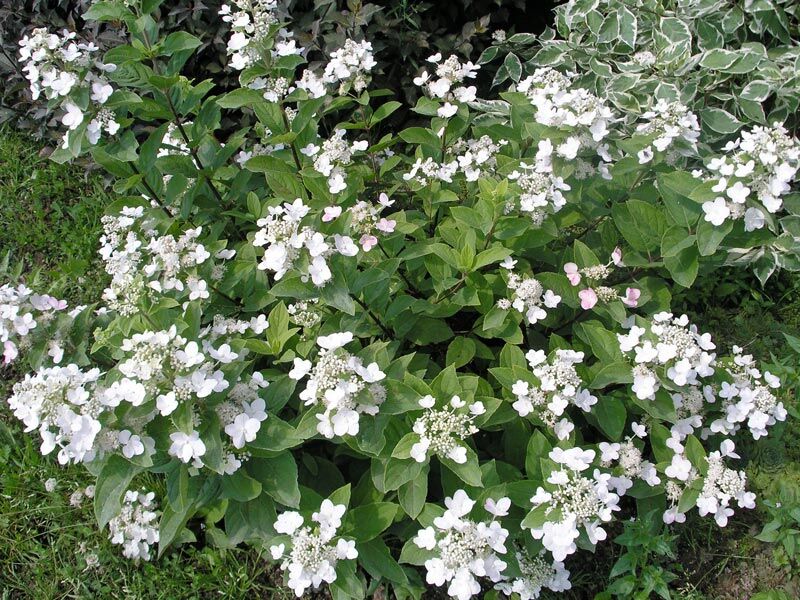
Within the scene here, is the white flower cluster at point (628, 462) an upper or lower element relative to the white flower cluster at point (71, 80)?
lower

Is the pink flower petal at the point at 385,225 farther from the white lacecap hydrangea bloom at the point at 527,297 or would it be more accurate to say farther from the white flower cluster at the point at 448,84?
the white flower cluster at the point at 448,84

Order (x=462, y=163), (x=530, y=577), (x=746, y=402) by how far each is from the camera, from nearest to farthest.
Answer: (x=530, y=577) → (x=746, y=402) → (x=462, y=163)

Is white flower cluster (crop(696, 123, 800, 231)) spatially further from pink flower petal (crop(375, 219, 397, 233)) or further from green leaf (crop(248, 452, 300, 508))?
green leaf (crop(248, 452, 300, 508))

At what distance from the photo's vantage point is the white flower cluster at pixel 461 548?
A: 1994 millimetres

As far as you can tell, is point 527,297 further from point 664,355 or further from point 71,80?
point 71,80

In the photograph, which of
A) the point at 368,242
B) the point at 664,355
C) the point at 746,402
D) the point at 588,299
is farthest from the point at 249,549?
the point at 746,402

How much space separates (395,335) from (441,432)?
675 mm

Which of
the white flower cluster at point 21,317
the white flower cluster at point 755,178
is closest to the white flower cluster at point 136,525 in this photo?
the white flower cluster at point 21,317

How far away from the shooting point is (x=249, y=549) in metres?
2.93

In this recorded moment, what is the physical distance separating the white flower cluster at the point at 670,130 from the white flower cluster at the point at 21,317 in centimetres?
234

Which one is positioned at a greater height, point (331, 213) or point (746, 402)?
point (331, 213)

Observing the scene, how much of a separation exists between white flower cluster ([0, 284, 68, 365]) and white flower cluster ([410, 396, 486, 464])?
1308 mm

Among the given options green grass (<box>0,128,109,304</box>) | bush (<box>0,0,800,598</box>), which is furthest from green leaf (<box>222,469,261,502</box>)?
green grass (<box>0,128,109,304</box>)

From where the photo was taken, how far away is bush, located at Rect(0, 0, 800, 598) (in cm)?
208
